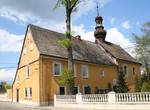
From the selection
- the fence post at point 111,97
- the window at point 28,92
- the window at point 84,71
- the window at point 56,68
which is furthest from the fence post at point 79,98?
the window at point 84,71

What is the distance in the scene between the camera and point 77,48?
4178cm

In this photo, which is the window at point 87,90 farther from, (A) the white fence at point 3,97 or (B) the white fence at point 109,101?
(A) the white fence at point 3,97

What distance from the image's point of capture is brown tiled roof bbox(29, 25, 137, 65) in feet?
118

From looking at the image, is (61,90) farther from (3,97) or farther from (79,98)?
(3,97)

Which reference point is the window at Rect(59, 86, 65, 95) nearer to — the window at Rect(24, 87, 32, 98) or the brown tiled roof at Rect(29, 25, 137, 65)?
the window at Rect(24, 87, 32, 98)

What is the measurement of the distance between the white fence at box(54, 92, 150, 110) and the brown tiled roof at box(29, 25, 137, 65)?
7.76 m

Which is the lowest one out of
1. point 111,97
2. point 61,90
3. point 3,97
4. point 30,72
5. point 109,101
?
point 3,97

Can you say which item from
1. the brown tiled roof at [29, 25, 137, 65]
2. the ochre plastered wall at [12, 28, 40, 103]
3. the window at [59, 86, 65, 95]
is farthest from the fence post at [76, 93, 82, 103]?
the brown tiled roof at [29, 25, 137, 65]

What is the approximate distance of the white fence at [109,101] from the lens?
70.5 feet

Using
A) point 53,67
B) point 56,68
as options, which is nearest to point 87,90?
point 56,68

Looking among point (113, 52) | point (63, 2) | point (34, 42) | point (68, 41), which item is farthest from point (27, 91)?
point (113, 52)

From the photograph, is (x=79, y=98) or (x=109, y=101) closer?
(x=109, y=101)

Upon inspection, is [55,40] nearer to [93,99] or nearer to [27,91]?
[27,91]

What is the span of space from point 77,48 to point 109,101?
18.4 metres
